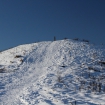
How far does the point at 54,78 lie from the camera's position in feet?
55.3

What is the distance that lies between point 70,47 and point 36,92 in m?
19.5

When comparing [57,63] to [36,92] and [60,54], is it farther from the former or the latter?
[36,92]

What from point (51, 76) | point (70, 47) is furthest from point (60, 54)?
point (51, 76)

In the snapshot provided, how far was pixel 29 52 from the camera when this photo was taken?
29656 mm

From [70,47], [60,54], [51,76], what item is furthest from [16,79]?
[70,47]

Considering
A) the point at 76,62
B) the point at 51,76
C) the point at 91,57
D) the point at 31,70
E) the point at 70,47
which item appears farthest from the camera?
the point at 70,47

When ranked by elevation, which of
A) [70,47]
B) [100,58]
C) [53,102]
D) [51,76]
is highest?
[70,47]

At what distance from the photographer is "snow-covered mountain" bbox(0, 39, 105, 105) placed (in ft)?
37.8

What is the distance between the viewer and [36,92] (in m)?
13.0

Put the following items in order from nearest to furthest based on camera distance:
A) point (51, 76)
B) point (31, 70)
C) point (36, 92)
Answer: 1. point (36, 92)
2. point (51, 76)
3. point (31, 70)

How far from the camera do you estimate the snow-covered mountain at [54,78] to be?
453 inches

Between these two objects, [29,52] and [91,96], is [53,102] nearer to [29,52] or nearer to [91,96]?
[91,96]

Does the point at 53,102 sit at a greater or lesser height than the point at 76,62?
lesser

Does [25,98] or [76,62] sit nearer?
[25,98]
